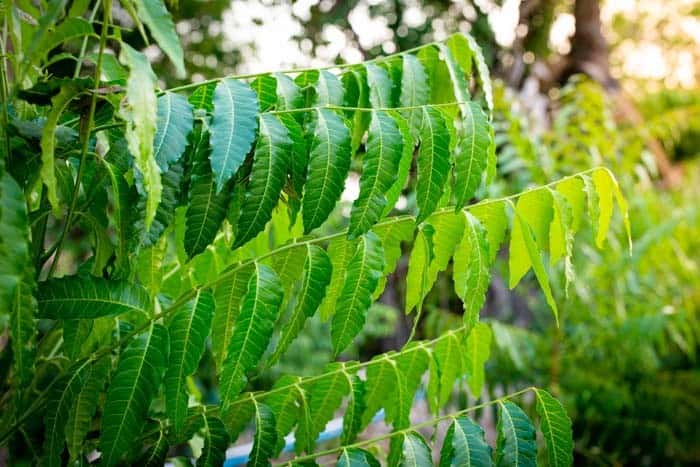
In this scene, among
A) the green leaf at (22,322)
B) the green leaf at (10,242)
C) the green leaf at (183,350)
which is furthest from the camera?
the green leaf at (183,350)

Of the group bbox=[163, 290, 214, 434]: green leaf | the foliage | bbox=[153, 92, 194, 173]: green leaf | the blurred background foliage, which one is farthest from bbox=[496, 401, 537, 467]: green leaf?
the blurred background foliage

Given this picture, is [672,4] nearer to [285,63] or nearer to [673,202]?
[673,202]

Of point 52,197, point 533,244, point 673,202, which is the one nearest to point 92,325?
point 52,197

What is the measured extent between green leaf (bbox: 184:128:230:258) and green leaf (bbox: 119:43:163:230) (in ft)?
0.36

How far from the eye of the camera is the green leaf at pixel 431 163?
724 millimetres

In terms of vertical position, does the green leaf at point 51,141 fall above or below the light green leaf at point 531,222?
above

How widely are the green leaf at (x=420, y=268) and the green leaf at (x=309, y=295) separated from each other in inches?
4.8

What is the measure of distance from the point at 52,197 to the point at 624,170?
2.55 m

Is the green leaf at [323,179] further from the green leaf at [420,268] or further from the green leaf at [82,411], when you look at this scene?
the green leaf at [82,411]

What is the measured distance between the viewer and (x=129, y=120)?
594mm

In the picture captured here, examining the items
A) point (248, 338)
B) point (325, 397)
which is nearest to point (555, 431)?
point (325, 397)

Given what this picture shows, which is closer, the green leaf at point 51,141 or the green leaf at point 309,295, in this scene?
the green leaf at point 51,141

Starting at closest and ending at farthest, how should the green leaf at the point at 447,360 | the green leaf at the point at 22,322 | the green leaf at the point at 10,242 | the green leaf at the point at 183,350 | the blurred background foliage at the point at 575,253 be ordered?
the green leaf at the point at 10,242 → the green leaf at the point at 22,322 → the green leaf at the point at 183,350 → the green leaf at the point at 447,360 → the blurred background foliage at the point at 575,253

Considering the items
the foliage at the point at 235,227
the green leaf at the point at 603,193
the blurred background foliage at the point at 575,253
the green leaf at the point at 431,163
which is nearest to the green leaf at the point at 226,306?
the foliage at the point at 235,227
